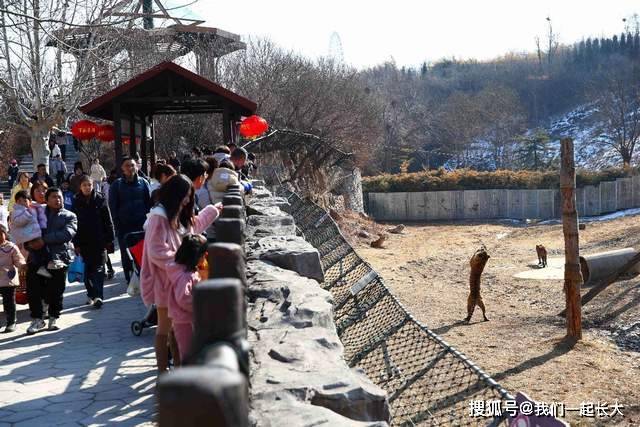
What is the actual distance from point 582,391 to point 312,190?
54.1 ft

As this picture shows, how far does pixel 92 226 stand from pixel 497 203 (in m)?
28.3

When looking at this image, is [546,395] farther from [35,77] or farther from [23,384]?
[35,77]

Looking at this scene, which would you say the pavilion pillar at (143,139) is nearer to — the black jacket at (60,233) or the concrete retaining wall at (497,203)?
the black jacket at (60,233)

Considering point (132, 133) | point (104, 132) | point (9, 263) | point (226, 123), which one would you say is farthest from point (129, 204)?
point (104, 132)

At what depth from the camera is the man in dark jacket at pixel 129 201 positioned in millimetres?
6477

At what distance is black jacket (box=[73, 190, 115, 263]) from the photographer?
6562mm

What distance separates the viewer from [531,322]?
11.7 meters

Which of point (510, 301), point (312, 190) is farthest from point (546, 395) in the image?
point (312, 190)

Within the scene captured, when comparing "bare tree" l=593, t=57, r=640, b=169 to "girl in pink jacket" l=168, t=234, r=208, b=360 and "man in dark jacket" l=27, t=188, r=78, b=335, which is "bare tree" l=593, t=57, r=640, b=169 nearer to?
"man in dark jacket" l=27, t=188, r=78, b=335

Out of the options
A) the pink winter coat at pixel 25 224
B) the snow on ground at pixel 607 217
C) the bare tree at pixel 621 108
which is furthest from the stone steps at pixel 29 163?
the bare tree at pixel 621 108

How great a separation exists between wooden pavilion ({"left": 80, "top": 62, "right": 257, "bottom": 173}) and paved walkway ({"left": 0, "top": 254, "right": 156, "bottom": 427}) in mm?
3986

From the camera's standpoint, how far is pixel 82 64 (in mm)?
14086

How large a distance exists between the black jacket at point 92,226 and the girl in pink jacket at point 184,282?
3.19 meters

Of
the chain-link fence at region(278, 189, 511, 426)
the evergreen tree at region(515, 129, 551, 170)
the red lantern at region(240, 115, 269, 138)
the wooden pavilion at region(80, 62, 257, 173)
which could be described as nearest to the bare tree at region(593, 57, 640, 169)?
the evergreen tree at region(515, 129, 551, 170)
